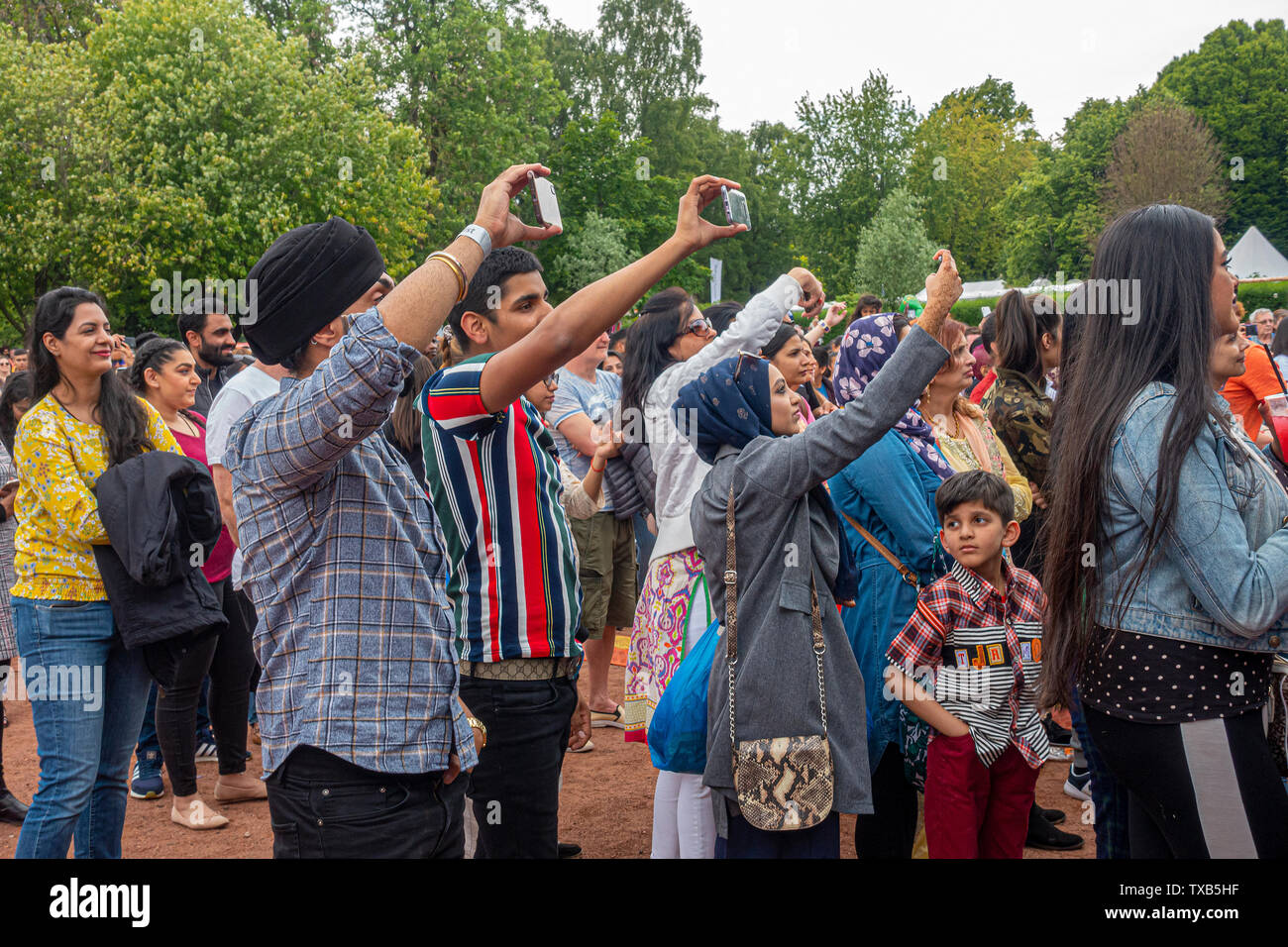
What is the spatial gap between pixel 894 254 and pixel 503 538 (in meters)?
38.3

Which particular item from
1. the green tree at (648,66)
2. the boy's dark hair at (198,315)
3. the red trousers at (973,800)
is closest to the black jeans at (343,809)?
the red trousers at (973,800)

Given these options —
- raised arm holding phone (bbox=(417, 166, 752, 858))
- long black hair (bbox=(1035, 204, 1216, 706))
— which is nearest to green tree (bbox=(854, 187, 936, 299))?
long black hair (bbox=(1035, 204, 1216, 706))

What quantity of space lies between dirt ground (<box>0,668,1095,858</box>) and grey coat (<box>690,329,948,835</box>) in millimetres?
1811

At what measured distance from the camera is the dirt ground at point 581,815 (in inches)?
191

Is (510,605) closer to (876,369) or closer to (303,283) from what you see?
(303,283)

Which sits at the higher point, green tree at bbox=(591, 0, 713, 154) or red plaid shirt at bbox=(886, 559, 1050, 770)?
green tree at bbox=(591, 0, 713, 154)

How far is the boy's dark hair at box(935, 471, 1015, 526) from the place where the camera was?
147 inches

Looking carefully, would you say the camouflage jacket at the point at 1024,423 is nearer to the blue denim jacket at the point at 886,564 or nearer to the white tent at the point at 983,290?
the blue denim jacket at the point at 886,564

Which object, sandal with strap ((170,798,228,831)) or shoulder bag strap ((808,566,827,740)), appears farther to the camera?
sandal with strap ((170,798,228,831))

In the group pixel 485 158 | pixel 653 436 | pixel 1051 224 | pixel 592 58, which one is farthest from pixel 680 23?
pixel 653 436

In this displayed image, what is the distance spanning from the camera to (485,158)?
119ft

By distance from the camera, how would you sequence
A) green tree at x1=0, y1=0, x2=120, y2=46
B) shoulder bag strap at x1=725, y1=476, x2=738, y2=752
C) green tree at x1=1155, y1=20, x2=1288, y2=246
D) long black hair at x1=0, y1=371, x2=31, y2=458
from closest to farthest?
shoulder bag strap at x1=725, y1=476, x2=738, y2=752, long black hair at x1=0, y1=371, x2=31, y2=458, green tree at x1=0, y1=0, x2=120, y2=46, green tree at x1=1155, y1=20, x2=1288, y2=246

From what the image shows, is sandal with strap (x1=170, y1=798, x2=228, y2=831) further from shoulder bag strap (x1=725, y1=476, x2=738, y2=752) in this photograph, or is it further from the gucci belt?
shoulder bag strap (x1=725, y1=476, x2=738, y2=752)

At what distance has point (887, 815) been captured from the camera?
3.89 meters
